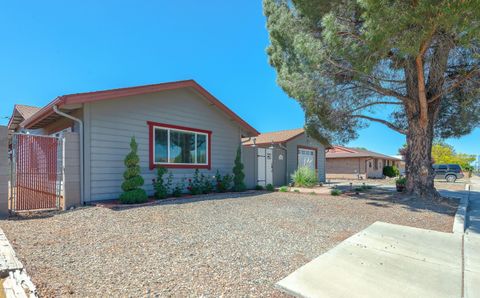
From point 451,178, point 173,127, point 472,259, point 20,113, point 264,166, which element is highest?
point 20,113

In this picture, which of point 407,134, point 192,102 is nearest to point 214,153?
point 192,102

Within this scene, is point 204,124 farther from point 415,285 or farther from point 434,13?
point 415,285

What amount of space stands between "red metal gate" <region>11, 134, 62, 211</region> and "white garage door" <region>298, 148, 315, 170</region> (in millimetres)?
13828

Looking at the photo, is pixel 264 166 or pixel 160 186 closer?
pixel 160 186

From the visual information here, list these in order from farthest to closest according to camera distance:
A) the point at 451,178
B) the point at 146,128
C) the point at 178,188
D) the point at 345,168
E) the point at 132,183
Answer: the point at 345,168
the point at 451,178
the point at 178,188
the point at 146,128
the point at 132,183

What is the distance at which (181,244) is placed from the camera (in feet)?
13.0

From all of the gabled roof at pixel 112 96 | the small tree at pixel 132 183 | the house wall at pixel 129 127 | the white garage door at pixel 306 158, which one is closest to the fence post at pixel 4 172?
the gabled roof at pixel 112 96

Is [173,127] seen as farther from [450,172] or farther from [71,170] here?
[450,172]

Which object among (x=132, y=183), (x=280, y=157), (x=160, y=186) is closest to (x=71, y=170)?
(x=132, y=183)

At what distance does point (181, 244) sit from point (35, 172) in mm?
4867

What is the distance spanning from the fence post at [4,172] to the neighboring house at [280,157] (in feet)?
28.8

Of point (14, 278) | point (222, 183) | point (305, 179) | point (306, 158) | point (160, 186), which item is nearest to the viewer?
point (14, 278)

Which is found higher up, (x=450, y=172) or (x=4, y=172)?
(x=4, y=172)

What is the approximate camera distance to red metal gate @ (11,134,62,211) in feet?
20.1
